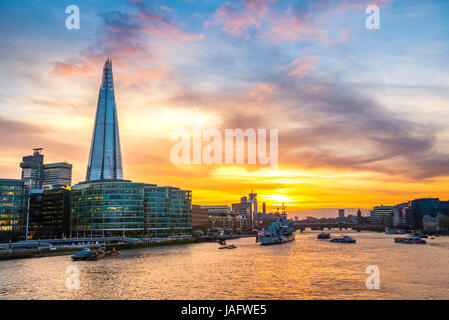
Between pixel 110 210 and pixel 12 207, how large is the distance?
44485 millimetres

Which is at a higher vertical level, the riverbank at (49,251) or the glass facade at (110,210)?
the glass facade at (110,210)

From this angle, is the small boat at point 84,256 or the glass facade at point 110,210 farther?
the glass facade at point 110,210

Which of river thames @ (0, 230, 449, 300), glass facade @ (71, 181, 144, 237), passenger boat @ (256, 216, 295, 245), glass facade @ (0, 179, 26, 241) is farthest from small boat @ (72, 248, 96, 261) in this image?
glass facade @ (0, 179, 26, 241)

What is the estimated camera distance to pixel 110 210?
186625 mm

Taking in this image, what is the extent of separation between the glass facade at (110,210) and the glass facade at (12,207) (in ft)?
85.5

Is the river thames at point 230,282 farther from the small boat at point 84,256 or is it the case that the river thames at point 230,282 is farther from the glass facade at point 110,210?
the glass facade at point 110,210

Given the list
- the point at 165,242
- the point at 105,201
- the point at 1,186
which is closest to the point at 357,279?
the point at 165,242

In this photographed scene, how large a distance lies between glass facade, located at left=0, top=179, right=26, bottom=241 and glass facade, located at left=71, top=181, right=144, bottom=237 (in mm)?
26063

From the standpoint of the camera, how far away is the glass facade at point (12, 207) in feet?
558

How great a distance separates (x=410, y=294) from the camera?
1807 inches

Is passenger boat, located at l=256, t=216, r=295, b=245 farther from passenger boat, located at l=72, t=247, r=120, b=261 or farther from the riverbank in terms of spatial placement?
passenger boat, located at l=72, t=247, r=120, b=261

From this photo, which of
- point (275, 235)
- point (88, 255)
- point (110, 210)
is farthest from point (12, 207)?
point (275, 235)

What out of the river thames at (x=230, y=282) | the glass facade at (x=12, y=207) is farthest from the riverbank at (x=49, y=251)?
the glass facade at (x=12, y=207)
